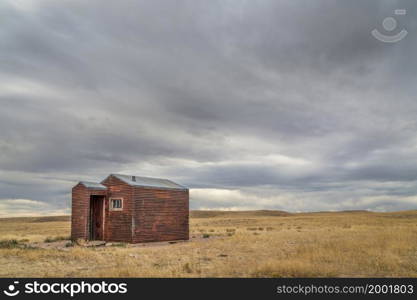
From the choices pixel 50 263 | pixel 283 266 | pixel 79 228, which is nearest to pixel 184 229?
pixel 79 228

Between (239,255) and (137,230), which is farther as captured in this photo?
(137,230)

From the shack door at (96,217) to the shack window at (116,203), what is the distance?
1135 mm

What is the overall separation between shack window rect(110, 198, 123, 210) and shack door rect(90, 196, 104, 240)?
3.73 ft

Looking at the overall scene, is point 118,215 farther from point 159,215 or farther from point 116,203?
point 159,215

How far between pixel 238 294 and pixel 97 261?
975 centimetres

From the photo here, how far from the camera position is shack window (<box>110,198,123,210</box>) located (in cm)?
2745

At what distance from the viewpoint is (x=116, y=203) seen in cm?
2784

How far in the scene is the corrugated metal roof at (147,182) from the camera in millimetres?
27859

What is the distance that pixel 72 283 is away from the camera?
34.4 feet

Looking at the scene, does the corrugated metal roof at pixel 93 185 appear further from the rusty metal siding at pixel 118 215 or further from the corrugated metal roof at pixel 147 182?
the corrugated metal roof at pixel 147 182

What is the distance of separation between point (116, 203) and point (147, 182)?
305 centimetres

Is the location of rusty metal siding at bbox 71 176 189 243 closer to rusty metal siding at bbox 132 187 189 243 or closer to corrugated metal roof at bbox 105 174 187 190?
rusty metal siding at bbox 132 187 189 243

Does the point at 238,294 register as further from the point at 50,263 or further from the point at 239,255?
the point at 50,263

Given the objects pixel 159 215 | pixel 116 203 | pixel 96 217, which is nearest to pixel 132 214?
pixel 116 203
